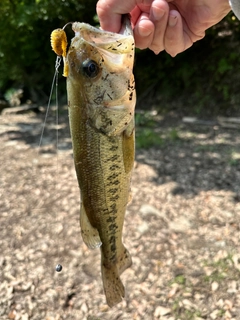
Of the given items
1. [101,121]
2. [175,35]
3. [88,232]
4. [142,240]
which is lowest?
[142,240]

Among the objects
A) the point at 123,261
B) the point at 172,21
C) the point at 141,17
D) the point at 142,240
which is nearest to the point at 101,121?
the point at 141,17

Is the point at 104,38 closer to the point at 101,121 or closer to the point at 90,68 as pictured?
the point at 90,68

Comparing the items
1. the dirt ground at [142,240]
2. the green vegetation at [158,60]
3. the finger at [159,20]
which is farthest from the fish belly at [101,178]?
the green vegetation at [158,60]

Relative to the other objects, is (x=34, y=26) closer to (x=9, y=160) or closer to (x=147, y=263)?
(x=9, y=160)

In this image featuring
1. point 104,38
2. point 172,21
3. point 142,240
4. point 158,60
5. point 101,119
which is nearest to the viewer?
point 104,38

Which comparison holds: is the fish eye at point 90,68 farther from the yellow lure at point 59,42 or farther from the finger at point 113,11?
the finger at point 113,11

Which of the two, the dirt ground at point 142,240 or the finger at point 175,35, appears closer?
the finger at point 175,35

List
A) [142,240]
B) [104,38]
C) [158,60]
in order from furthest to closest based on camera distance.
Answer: [158,60] < [142,240] < [104,38]

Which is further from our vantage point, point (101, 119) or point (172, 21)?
point (172, 21)
